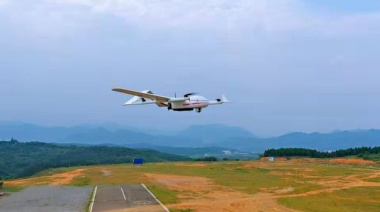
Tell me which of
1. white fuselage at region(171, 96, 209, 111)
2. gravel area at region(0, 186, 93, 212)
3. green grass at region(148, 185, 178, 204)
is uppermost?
white fuselage at region(171, 96, 209, 111)

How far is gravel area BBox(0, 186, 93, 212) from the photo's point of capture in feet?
126

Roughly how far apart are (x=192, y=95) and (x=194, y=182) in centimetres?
3126

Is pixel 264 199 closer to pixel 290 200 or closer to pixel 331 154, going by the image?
pixel 290 200

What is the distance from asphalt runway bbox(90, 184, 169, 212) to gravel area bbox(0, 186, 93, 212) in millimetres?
1132

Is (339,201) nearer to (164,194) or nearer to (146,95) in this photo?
(164,194)

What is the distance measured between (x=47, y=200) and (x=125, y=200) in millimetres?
7109

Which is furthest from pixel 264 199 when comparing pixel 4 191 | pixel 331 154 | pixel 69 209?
pixel 331 154

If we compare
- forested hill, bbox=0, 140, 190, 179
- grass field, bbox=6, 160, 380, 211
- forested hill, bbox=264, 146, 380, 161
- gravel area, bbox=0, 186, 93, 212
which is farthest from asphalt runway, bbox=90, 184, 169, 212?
forested hill, bbox=0, 140, 190, 179

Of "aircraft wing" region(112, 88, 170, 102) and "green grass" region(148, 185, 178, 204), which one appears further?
"green grass" region(148, 185, 178, 204)

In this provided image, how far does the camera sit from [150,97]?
92.9 feet

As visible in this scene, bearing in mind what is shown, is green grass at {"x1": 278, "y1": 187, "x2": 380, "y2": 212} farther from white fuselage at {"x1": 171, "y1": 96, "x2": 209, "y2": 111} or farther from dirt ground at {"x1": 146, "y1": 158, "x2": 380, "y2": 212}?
white fuselage at {"x1": 171, "y1": 96, "x2": 209, "y2": 111}

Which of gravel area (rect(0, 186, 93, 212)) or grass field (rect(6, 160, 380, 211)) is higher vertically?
grass field (rect(6, 160, 380, 211))

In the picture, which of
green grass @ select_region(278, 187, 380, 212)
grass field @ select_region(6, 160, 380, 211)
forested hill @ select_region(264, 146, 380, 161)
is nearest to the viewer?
green grass @ select_region(278, 187, 380, 212)

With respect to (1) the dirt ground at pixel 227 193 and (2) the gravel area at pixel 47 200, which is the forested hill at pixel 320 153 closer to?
(1) the dirt ground at pixel 227 193
